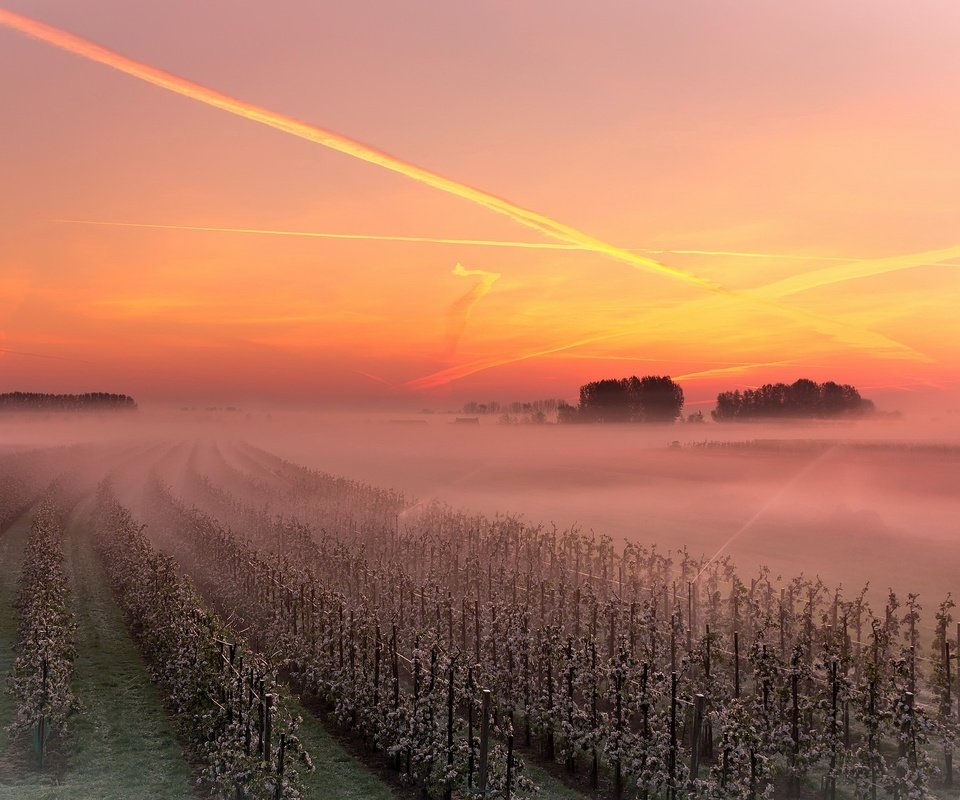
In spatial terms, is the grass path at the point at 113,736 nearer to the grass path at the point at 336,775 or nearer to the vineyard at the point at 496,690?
the vineyard at the point at 496,690

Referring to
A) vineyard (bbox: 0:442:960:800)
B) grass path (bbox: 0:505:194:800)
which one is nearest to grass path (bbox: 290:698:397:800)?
vineyard (bbox: 0:442:960:800)

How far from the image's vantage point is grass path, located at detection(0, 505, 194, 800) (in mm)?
16719

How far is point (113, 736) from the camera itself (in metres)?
19.4

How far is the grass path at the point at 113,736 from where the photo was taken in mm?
16719

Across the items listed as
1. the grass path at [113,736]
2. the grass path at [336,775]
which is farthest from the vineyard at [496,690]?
the grass path at [113,736]

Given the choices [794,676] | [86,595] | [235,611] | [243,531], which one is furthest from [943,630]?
[243,531]

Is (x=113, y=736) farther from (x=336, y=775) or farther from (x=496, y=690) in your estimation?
(x=496, y=690)

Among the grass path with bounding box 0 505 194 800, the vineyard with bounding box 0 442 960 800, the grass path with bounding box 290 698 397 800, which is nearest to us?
the vineyard with bounding box 0 442 960 800

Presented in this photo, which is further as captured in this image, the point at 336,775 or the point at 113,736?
the point at 113,736

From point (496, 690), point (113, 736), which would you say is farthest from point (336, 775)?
point (113, 736)

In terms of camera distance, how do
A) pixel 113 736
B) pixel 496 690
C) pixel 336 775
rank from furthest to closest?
pixel 496 690 < pixel 113 736 < pixel 336 775

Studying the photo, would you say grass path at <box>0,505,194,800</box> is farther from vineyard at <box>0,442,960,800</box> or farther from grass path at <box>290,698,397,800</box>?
grass path at <box>290,698,397,800</box>

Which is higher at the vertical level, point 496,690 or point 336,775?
point 496,690

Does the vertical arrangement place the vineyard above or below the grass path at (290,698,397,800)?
above
